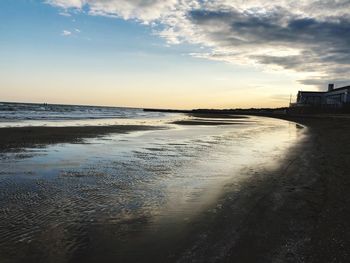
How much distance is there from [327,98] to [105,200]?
77695mm

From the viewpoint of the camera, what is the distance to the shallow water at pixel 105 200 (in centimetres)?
475

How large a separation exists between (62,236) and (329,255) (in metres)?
3.57

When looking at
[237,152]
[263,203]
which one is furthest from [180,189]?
[237,152]

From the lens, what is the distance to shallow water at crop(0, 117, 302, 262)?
4.75 meters

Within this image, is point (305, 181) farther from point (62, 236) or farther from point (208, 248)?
point (62, 236)

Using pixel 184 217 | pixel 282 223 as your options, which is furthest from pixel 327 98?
pixel 184 217

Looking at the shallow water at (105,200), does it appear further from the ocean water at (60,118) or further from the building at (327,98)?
the building at (327,98)

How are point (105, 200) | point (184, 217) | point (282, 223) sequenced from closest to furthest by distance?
point (282, 223) < point (184, 217) < point (105, 200)

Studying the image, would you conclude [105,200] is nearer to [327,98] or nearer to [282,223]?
[282,223]

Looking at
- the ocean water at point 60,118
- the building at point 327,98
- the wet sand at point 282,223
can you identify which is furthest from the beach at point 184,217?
the building at point 327,98

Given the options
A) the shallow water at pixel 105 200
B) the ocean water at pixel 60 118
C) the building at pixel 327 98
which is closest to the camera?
the shallow water at pixel 105 200

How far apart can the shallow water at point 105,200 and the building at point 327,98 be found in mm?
59095

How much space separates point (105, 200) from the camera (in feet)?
23.1

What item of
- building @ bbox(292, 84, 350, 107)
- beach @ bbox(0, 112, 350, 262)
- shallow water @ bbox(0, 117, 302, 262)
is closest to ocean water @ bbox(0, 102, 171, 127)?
shallow water @ bbox(0, 117, 302, 262)
